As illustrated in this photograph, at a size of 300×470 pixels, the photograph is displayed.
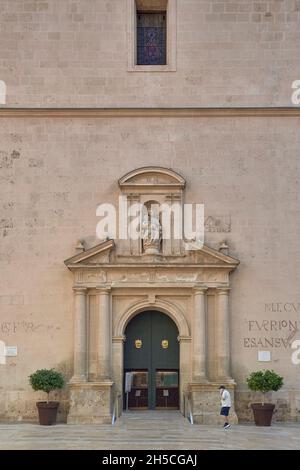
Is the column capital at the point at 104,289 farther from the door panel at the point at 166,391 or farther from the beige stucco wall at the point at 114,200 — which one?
the door panel at the point at 166,391

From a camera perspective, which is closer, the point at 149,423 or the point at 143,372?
the point at 149,423

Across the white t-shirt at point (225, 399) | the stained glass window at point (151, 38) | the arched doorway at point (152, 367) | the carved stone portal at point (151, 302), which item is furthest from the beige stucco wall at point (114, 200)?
the stained glass window at point (151, 38)

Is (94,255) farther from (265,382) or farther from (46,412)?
(265,382)

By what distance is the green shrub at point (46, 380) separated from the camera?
21978 mm

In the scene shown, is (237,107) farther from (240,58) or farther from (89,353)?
(89,353)

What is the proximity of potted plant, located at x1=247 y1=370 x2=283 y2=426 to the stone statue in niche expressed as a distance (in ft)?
14.7

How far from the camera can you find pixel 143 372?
23578 mm

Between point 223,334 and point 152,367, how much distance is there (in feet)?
7.82

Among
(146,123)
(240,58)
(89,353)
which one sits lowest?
(89,353)

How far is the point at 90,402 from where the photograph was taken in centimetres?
2217

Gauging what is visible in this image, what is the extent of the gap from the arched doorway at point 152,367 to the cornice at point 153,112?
621 centimetres
